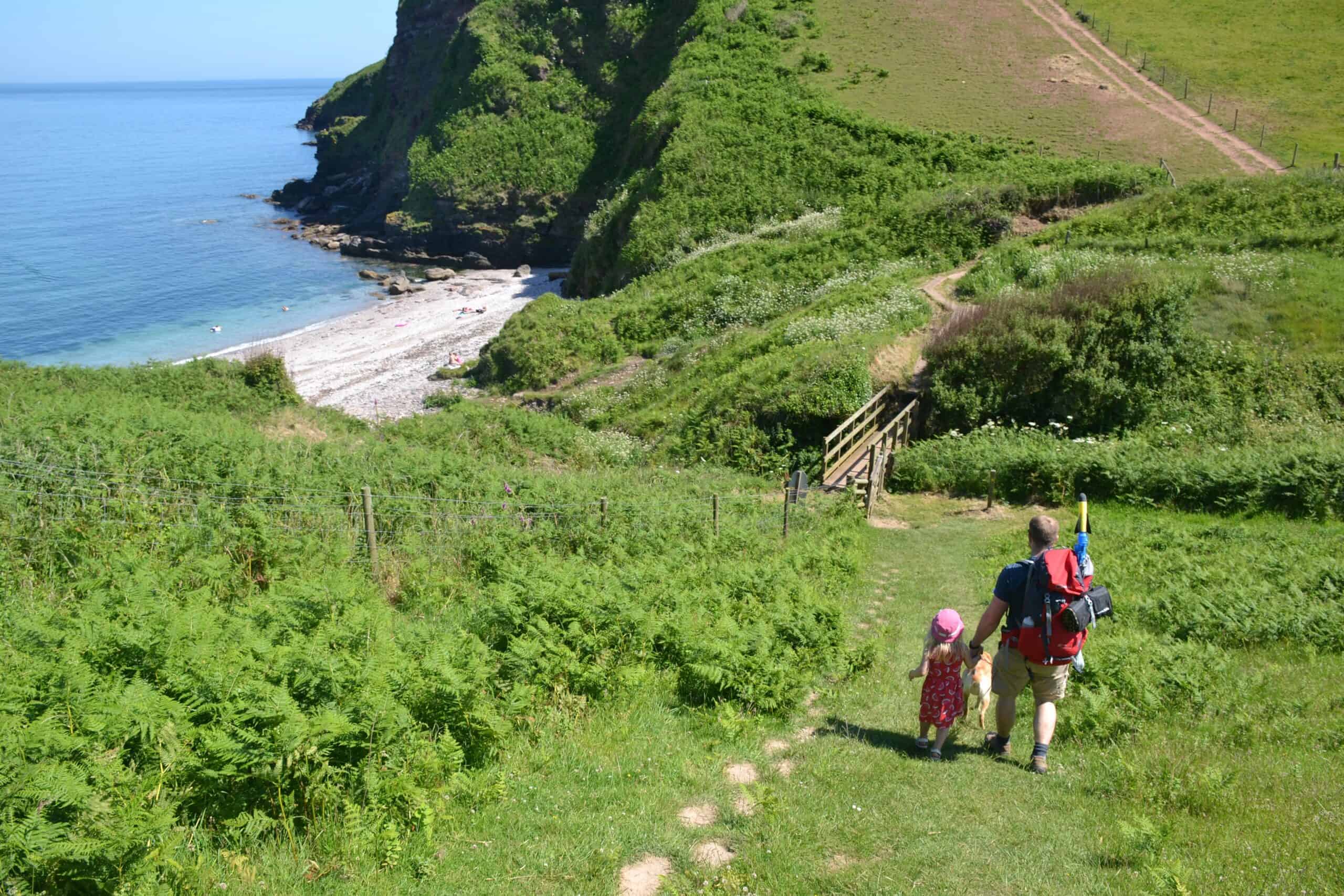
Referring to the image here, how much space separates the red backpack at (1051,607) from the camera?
7.31 m

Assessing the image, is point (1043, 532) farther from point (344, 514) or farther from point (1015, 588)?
point (344, 514)

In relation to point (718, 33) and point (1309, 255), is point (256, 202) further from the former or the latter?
point (1309, 255)

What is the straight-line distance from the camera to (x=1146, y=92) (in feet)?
162

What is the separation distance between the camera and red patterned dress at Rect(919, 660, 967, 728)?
7688 mm

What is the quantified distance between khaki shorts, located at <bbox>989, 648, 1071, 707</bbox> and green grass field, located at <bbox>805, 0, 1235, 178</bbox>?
40.1 metres

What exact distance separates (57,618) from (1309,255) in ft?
101

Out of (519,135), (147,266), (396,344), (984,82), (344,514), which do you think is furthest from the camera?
(519,135)

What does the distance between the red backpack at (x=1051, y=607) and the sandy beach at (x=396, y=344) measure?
2557 cm

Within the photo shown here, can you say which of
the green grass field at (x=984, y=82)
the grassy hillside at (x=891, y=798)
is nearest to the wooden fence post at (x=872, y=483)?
the grassy hillside at (x=891, y=798)

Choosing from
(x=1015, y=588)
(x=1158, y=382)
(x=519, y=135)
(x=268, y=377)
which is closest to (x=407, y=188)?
(x=519, y=135)

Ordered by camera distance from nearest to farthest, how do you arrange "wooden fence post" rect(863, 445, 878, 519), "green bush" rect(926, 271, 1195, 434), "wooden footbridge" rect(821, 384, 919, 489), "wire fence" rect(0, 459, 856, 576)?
1. "wire fence" rect(0, 459, 856, 576)
2. "wooden fence post" rect(863, 445, 878, 519)
3. "wooden footbridge" rect(821, 384, 919, 489)
4. "green bush" rect(926, 271, 1195, 434)

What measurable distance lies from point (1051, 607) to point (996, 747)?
1.45 metres

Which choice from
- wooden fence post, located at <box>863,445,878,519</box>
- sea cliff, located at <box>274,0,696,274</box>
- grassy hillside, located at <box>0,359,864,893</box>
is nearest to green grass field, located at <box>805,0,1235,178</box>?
sea cliff, located at <box>274,0,696,274</box>

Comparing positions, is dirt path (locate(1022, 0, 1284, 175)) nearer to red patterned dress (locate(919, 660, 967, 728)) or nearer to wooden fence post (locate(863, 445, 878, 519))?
wooden fence post (locate(863, 445, 878, 519))
